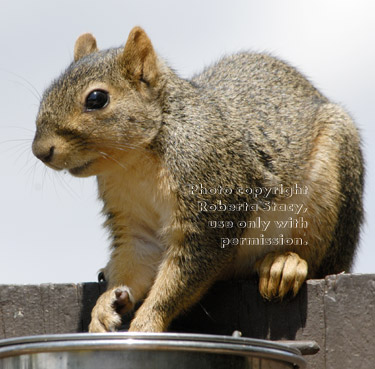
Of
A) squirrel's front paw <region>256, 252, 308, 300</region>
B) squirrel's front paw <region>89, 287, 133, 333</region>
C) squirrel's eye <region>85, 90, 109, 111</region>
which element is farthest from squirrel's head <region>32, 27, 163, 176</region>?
squirrel's front paw <region>256, 252, 308, 300</region>

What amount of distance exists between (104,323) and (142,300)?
0.46m

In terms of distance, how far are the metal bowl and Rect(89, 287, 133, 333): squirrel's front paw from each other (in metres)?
1.03

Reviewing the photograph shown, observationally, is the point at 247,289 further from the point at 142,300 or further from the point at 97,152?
the point at 97,152

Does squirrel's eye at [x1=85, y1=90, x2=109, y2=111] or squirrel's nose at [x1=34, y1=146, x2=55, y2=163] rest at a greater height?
squirrel's eye at [x1=85, y1=90, x2=109, y2=111]

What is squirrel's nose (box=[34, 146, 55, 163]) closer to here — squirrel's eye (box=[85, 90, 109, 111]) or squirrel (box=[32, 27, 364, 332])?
squirrel (box=[32, 27, 364, 332])

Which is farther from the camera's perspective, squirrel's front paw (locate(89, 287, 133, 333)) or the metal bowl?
squirrel's front paw (locate(89, 287, 133, 333))

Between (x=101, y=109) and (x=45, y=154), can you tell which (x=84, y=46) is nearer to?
(x=101, y=109)

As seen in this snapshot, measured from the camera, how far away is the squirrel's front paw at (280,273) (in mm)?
3129

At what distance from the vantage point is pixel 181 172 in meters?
3.37

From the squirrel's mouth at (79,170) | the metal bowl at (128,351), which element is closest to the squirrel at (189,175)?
the squirrel's mouth at (79,170)

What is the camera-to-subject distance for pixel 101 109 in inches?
132

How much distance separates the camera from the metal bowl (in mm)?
2027

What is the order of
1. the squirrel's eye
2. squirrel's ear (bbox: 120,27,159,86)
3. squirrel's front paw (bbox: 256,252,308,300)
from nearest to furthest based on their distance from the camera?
squirrel's front paw (bbox: 256,252,308,300)
the squirrel's eye
squirrel's ear (bbox: 120,27,159,86)

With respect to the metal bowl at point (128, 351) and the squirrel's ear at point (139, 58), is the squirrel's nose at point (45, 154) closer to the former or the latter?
the squirrel's ear at point (139, 58)
